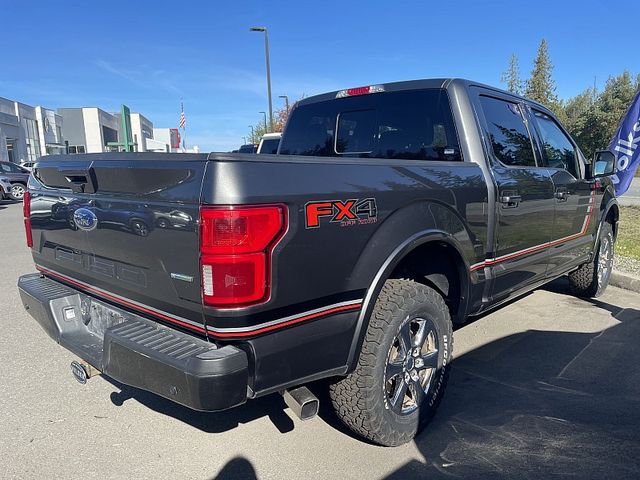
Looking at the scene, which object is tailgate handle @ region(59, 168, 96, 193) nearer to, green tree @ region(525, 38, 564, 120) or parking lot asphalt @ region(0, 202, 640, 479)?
parking lot asphalt @ region(0, 202, 640, 479)

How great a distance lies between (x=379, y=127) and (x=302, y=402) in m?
2.33

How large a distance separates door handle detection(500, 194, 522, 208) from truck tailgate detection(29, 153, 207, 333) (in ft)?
7.31

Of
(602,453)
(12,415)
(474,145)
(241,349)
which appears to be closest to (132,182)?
(241,349)

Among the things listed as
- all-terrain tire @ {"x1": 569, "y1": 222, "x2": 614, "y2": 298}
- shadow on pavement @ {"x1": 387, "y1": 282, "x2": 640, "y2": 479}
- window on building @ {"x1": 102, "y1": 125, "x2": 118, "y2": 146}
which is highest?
window on building @ {"x1": 102, "y1": 125, "x2": 118, "y2": 146}

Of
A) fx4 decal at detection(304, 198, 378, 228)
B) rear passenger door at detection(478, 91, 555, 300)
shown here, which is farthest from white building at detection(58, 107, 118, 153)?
fx4 decal at detection(304, 198, 378, 228)

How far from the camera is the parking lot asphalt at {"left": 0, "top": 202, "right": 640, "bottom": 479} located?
2615mm

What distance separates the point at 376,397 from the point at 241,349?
90 centimetres

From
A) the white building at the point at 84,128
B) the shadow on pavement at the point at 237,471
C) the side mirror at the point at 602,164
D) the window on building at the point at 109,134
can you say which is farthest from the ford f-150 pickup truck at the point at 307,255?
the window on building at the point at 109,134

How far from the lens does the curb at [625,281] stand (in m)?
6.14

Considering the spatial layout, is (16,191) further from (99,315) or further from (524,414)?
(524,414)

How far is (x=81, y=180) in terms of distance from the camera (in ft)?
8.87

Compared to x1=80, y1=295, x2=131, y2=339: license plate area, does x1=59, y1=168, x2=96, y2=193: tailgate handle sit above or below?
above

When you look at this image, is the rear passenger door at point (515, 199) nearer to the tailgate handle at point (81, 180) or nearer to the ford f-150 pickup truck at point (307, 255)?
the ford f-150 pickup truck at point (307, 255)

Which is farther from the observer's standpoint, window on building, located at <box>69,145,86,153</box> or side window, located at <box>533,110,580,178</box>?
window on building, located at <box>69,145,86,153</box>
